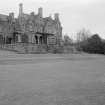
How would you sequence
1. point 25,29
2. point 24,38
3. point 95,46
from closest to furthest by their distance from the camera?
point 24,38, point 25,29, point 95,46

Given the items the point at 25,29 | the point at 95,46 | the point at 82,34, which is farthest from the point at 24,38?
the point at 82,34

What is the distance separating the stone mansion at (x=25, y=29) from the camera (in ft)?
152

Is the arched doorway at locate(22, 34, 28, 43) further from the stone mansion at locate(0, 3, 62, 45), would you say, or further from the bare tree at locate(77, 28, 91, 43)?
the bare tree at locate(77, 28, 91, 43)

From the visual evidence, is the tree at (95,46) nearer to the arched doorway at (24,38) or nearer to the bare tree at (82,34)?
the arched doorway at (24,38)

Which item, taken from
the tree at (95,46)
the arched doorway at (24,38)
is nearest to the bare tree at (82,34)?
the tree at (95,46)

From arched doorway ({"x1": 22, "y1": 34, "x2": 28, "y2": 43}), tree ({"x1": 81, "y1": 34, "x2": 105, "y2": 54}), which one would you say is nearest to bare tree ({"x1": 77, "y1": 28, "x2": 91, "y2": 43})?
tree ({"x1": 81, "y1": 34, "x2": 105, "y2": 54})

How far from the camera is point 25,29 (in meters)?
47.2

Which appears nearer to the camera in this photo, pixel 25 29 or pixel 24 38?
pixel 24 38

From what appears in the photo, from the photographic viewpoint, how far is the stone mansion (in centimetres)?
4625

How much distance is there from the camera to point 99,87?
781cm

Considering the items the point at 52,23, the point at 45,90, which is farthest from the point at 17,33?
the point at 45,90

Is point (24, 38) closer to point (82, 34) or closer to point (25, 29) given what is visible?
point (25, 29)

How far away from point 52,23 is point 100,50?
18.2 m

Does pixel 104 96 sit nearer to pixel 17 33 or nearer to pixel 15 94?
pixel 15 94
